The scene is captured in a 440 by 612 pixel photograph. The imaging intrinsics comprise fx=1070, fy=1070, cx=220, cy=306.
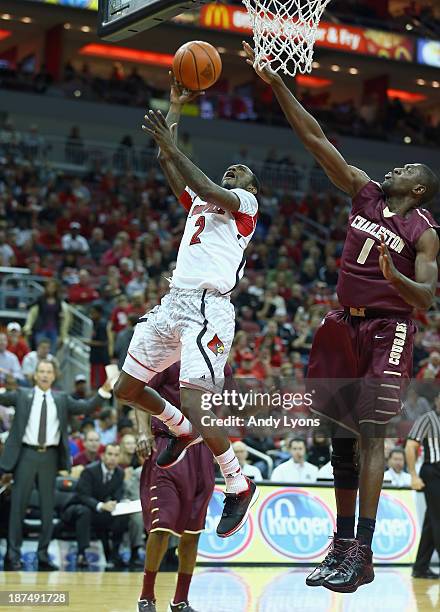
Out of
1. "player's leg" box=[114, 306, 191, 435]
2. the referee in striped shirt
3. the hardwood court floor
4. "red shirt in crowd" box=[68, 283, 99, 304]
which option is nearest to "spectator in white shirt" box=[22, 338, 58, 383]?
"red shirt in crowd" box=[68, 283, 99, 304]

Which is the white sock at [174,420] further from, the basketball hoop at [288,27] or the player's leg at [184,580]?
the basketball hoop at [288,27]

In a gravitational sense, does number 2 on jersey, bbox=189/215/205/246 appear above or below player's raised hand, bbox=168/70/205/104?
below

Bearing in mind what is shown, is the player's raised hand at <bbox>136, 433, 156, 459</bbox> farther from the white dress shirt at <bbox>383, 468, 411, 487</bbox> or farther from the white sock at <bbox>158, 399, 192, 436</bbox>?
the white dress shirt at <bbox>383, 468, 411, 487</bbox>

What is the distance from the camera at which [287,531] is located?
13219 mm

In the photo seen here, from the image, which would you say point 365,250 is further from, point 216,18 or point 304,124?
point 216,18

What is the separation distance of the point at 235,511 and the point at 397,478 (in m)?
7.88

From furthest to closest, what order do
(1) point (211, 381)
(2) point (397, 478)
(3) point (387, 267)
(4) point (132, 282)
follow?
(4) point (132, 282), (2) point (397, 478), (1) point (211, 381), (3) point (387, 267)

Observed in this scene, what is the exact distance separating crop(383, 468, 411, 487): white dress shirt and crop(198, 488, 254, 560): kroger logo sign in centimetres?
233

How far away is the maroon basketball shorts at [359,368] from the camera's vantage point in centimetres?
649

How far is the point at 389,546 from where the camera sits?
45.2 ft

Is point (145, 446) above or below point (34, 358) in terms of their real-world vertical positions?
above

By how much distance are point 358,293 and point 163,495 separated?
2813 mm

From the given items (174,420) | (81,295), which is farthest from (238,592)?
(81,295)

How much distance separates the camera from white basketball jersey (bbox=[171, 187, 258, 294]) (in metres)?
7.14
